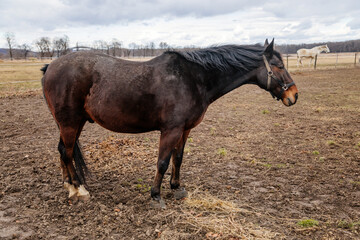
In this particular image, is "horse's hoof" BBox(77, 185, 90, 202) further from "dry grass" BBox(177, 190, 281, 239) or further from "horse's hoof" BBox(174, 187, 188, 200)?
"dry grass" BBox(177, 190, 281, 239)

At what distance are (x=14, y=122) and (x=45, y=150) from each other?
11.7ft

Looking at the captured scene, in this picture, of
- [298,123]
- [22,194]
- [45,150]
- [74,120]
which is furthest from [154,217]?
[298,123]

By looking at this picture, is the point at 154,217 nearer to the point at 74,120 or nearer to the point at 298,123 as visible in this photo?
the point at 74,120

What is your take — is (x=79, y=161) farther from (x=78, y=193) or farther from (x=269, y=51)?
(x=269, y=51)

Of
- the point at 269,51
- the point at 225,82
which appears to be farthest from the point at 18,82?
the point at 269,51

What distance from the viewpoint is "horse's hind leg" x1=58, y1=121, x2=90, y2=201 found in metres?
4.17

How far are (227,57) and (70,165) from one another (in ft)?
10.0

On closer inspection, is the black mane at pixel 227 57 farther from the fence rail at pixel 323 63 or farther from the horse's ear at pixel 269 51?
the fence rail at pixel 323 63

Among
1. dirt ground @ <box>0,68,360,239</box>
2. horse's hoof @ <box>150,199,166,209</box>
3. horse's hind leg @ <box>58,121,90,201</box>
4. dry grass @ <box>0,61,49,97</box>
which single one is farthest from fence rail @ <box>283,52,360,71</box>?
horse's hind leg @ <box>58,121,90,201</box>

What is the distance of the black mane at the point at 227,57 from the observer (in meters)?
4.02

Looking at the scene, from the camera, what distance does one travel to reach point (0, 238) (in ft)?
10.7

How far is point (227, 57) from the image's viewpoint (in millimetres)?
4082

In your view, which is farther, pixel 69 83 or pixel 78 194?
pixel 78 194

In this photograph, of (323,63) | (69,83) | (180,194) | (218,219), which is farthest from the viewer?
(323,63)
